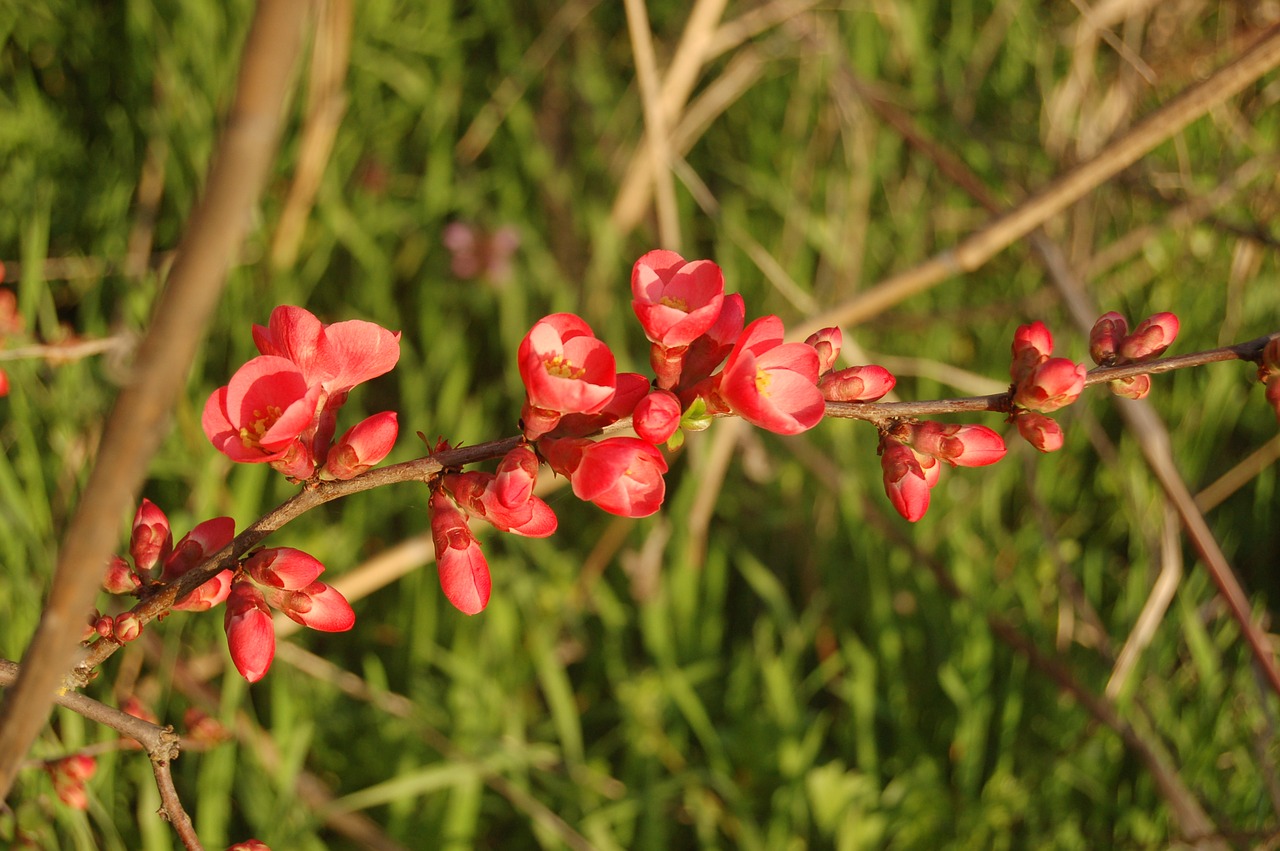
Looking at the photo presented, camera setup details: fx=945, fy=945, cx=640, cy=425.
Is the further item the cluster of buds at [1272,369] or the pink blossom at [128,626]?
the cluster of buds at [1272,369]

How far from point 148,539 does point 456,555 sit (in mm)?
298

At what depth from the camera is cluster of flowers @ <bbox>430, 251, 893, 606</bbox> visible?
2.74 ft

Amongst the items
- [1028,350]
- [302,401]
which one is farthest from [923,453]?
[302,401]

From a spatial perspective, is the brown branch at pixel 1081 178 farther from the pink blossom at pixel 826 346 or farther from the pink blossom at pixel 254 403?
the pink blossom at pixel 254 403

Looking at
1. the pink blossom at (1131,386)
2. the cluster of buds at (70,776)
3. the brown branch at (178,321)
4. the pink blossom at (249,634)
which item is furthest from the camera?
the cluster of buds at (70,776)

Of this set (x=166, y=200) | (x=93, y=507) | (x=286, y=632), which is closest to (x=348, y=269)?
(x=166, y=200)

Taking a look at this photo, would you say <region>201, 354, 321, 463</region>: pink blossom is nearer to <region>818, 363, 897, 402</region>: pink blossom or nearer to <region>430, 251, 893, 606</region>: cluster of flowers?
<region>430, 251, 893, 606</region>: cluster of flowers

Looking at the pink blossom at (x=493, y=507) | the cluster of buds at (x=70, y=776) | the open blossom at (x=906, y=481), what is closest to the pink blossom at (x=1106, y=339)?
the open blossom at (x=906, y=481)

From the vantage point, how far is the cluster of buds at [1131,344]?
3.17 ft

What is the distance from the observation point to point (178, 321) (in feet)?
1.45

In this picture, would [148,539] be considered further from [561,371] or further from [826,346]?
[826,346]

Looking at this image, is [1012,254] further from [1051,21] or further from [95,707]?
[95,707]

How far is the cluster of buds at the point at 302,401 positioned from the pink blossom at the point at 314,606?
11 centimetres

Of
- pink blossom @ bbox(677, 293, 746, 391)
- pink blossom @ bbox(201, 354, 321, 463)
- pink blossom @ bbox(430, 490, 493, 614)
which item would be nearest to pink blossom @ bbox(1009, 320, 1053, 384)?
pink blossom @ bbox(677, 293, 746, 391)
